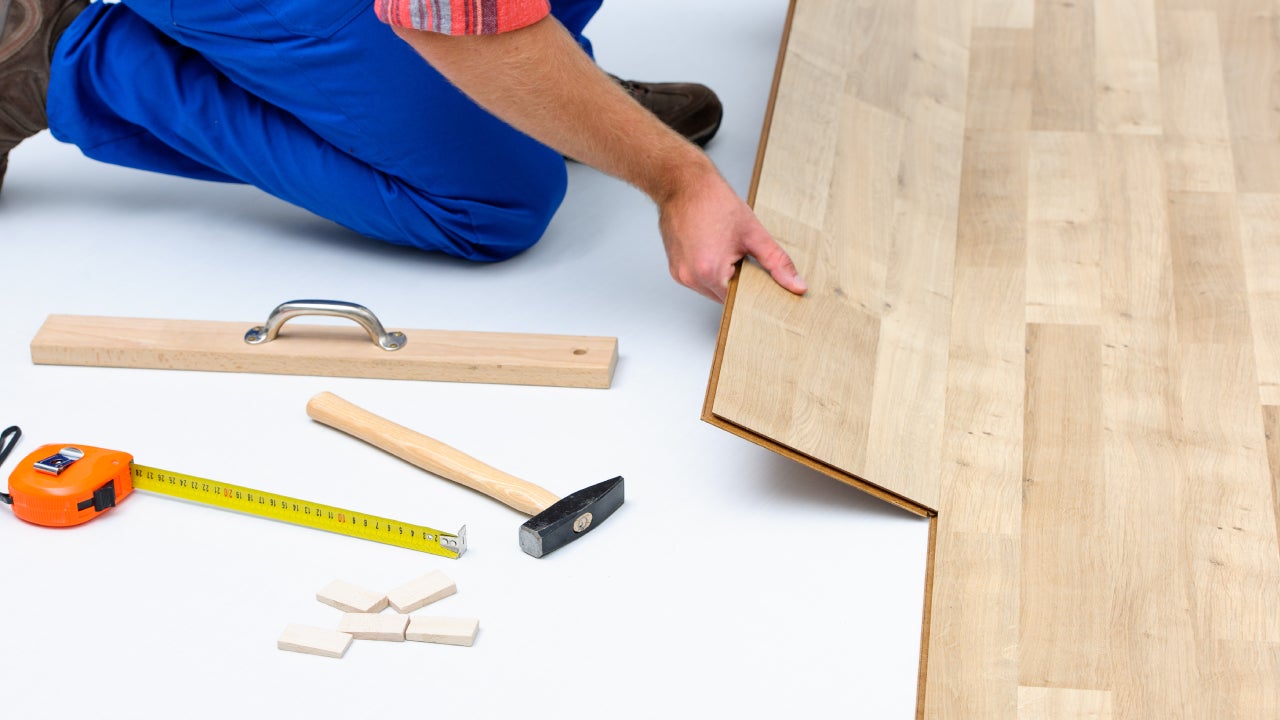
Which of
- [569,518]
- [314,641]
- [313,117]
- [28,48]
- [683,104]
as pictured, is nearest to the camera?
[314,641]

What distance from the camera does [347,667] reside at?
1.44 meters

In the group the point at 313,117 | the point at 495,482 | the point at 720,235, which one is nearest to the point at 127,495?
the point at 495,482

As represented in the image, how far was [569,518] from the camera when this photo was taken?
62.7 inches

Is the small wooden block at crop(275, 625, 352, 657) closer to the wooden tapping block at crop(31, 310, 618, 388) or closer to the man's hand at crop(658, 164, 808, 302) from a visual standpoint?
the wooden tapping block at crop(31, 310, 618, 388)

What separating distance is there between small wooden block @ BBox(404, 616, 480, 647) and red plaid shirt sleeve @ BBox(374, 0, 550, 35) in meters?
0.71

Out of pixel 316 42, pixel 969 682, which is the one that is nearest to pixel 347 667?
pixel 969 682

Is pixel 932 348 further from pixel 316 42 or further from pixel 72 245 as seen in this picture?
pixel 72 245

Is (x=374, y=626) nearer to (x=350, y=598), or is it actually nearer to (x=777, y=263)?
(x=350, y=598)

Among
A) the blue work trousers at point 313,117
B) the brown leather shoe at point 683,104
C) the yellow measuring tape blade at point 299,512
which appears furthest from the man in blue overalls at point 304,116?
the yellow measuring tape blade at point 299,512

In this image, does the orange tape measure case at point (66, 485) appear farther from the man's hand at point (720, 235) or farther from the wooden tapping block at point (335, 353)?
the man's hand at point (720, 235)

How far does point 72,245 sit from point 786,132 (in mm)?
1290

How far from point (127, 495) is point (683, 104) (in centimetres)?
134

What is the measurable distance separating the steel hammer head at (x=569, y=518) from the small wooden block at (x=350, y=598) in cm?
19

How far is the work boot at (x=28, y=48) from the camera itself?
7.53ft
